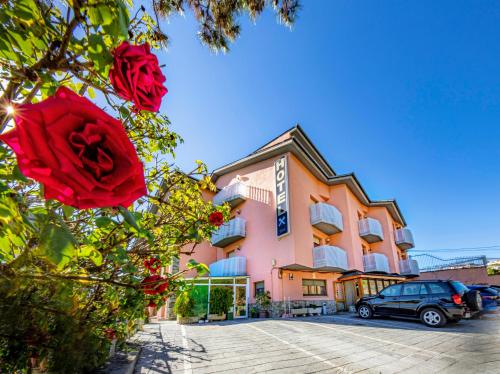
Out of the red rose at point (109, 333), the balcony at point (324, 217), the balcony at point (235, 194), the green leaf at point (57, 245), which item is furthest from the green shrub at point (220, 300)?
the green leaf at point (57, 245)

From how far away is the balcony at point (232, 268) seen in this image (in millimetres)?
16109

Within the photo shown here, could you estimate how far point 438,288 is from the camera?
9320 millimetres

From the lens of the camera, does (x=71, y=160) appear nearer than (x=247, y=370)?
Yes

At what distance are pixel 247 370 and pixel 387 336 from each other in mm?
5055

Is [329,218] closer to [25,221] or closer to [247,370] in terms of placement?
[247,370]

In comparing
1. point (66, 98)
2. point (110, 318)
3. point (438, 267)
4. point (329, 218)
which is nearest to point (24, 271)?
point (66, 98)

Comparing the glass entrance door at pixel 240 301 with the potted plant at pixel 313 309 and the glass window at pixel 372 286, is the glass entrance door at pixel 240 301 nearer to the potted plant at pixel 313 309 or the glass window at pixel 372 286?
the potted plant at pixel 313 309

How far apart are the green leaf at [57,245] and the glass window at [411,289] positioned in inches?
481

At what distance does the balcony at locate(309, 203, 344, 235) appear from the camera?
54.8 ft

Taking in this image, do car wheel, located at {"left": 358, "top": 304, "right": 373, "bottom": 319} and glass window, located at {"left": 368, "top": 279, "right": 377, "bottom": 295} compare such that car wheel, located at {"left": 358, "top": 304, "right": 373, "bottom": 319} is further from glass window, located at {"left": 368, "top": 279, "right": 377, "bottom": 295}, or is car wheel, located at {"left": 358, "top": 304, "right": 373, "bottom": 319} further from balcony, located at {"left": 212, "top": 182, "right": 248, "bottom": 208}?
balcony, located at {"left": 212, "top": 182, "right": 248, "bottom": 208}

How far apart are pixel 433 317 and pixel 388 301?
189 cm

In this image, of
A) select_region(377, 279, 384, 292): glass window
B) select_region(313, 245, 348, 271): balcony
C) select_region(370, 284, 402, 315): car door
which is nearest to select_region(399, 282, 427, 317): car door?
select_region(370, 284, 402, 315): car door

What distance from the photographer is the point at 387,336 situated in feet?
23.1

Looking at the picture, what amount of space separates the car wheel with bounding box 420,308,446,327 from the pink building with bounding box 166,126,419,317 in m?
6.20
